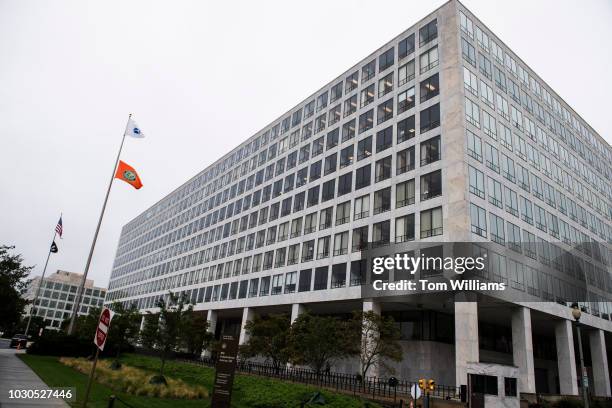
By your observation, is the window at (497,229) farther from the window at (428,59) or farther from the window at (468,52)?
the window at (428,59)

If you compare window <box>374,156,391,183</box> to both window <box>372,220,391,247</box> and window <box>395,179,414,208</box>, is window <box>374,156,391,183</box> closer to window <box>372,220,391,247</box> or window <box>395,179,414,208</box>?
window <box>395,179,414,208</box>

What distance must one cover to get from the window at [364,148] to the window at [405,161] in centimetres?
465

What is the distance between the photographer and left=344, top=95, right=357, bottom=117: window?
168 feet

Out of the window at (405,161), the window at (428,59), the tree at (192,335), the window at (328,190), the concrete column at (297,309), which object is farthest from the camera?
the window at (328,190)

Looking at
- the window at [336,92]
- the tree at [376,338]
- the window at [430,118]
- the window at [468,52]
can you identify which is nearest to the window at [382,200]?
the window at [430,118]

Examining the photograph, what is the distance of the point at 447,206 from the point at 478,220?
2.83 m

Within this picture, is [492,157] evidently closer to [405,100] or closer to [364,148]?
[405,100]

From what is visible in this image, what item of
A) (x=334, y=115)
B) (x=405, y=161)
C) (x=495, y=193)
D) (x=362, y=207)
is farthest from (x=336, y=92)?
(x=495, y=193)

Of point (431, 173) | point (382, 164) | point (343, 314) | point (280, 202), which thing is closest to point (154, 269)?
point (280, 202)

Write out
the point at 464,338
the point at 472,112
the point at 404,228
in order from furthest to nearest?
the point at 472,112 → the point at 404,228 → the point at 464,338

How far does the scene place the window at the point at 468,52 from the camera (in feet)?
135

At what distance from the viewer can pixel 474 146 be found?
38094 millimetres

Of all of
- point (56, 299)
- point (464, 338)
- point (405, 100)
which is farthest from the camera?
point (56, 299)

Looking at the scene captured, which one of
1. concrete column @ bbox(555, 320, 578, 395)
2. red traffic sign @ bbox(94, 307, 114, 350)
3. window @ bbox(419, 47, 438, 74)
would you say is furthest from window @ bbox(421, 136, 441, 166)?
red traffic sign @ bbox(94, 307, 114, 350)
